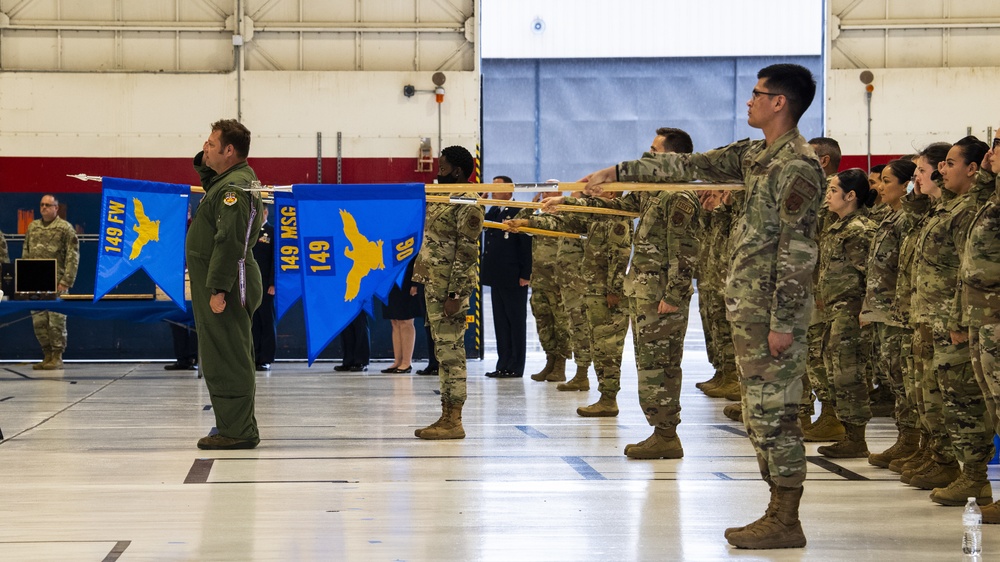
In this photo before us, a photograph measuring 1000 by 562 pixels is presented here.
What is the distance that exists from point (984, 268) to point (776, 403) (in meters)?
1.18

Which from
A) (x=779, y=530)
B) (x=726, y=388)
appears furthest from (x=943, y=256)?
(x=726, y=388)

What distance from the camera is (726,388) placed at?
9078mm

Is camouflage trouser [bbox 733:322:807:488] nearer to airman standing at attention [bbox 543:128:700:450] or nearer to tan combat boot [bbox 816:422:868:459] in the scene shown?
airman standing at attention [bbox 543:128:700:450]

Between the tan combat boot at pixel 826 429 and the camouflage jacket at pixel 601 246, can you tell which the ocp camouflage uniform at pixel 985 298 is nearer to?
the tan combat boot at pixel 826 429

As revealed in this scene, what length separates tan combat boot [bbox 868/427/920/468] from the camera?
5.82m

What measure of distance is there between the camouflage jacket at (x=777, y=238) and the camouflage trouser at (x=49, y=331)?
9.82 metres

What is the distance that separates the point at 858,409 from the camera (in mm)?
6016

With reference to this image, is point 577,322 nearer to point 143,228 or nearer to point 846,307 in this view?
point 846,307

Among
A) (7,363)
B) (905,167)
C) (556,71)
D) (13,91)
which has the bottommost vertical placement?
(7,363)

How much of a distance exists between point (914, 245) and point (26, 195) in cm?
1055

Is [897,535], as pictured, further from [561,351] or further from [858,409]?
[561,351]

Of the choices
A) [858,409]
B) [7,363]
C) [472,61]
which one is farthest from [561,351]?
[7,363]

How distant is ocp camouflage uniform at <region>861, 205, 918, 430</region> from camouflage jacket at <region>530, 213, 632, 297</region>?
7.92ft

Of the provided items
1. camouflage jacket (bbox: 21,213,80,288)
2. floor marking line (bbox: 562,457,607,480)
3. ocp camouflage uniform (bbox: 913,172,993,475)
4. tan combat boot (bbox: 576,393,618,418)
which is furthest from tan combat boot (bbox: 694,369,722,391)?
camouflage jacket (bbox: 21,213,80,288)
